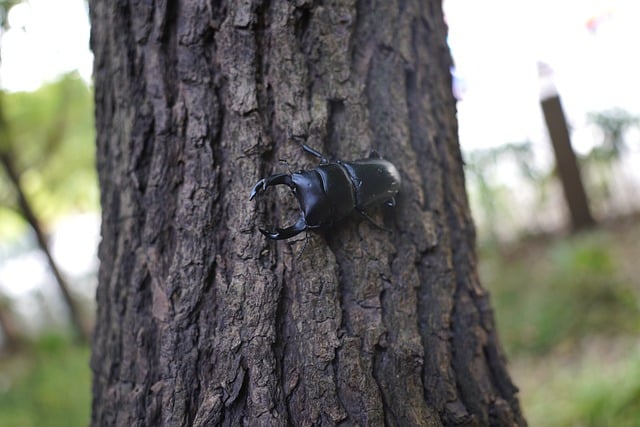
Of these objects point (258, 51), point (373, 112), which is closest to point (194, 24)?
point (258, 51)

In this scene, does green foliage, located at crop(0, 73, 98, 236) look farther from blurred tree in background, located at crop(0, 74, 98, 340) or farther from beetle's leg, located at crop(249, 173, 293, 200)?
beetle's leg, located at crop(249, 173, 293, 200)

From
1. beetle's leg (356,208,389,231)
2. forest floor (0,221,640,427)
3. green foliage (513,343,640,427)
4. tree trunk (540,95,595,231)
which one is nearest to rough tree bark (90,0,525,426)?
beetle's leg (356,208,389,231)

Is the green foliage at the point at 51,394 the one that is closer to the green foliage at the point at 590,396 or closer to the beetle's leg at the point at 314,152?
the green foliage at the point at 590,396

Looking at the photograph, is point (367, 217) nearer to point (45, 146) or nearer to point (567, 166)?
point (567, 166)

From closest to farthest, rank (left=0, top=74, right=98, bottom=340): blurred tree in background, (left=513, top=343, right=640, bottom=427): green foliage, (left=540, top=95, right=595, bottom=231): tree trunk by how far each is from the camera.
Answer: (left=513, top=343, right=640, bottom=427): green foliage < (left=0, top=74, right=98, bottom=340): blurred tree in background < (left=540, top=95, right=595, bottom=231): tree trunk

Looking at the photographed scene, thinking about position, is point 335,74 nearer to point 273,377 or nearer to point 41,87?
point 273,377

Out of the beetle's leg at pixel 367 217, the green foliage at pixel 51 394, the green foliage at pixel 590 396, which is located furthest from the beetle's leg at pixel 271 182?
the green foliage at pixel 51 394
